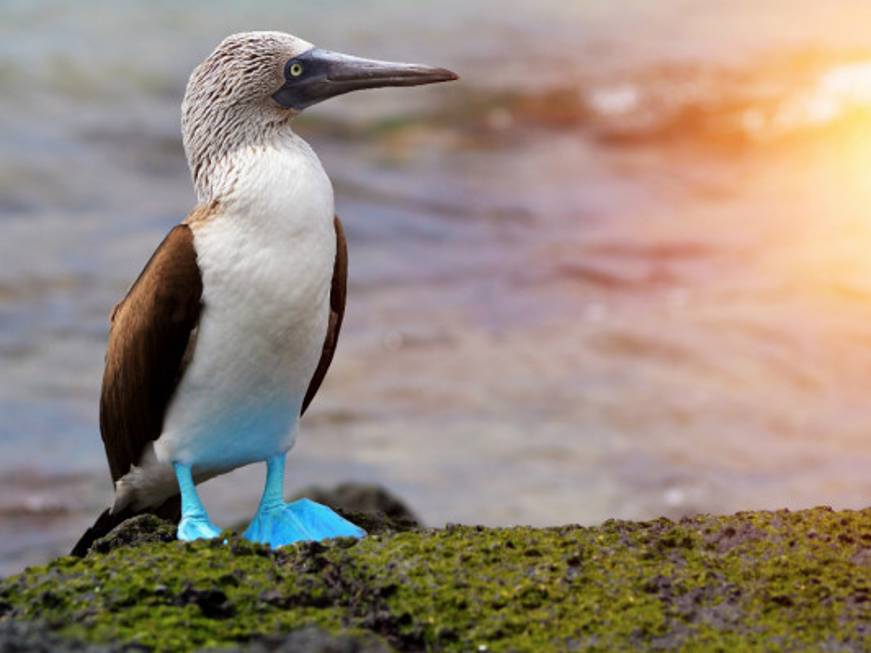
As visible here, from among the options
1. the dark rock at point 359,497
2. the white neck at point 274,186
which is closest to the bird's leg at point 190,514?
the white neck at point 274,186

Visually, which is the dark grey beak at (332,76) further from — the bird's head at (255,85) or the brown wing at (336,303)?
the brown wing at (336,303)

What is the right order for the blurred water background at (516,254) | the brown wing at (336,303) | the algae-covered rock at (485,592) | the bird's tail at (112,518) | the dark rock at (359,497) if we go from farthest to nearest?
the blurred water background at (516,254) → the dark rock at (359,497) → the bird's tail at (112,518) → the brown wing at (336,303) → the algae-covered rock at (485,592)

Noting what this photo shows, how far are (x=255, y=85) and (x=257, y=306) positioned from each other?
727mm

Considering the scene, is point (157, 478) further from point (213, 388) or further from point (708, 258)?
point (708, 258)

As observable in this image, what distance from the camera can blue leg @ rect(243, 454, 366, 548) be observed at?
4699 mm

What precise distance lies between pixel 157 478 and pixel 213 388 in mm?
530

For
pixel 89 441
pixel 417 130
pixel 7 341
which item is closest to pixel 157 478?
pixel 89 441

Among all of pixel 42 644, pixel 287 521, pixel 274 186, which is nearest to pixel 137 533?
pixel 287 521

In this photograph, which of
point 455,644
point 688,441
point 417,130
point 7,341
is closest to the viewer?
point 455,644

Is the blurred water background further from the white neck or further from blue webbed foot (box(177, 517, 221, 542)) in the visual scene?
the white neck

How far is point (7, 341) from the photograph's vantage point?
12.3 m

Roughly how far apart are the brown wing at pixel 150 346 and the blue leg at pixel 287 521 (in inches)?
16.0

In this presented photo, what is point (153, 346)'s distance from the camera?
4672mm

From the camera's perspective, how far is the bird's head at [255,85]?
474cm
